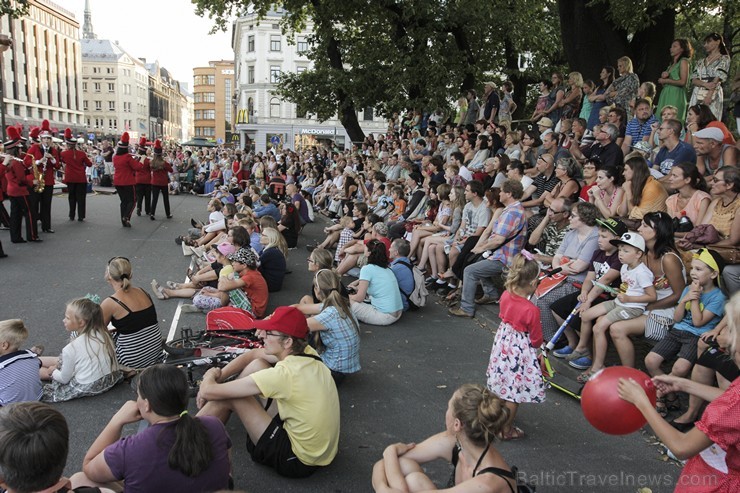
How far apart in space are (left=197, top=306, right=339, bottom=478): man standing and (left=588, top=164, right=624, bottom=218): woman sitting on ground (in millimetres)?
5066

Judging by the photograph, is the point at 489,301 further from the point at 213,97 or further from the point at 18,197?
the point at 213,97

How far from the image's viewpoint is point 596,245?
6504 millimetres

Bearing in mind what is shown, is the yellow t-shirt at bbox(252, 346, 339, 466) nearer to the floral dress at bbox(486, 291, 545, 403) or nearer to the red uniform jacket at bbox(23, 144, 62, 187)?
the floral dress at bbox(486, 291, 545, 403)

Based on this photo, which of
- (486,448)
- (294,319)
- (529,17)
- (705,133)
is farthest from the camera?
(529,17)

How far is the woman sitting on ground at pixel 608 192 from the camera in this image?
24.2 feet

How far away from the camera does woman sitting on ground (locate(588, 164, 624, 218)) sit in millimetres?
7381

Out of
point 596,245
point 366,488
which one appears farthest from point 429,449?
point 596,245

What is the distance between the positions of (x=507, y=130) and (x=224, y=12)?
1317 cm

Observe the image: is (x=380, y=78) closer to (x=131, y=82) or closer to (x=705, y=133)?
(x=705, y=133)

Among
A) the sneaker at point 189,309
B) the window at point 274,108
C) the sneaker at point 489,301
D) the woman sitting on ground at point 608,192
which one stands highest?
the window at point 274,108

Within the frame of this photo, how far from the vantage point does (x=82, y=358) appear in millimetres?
4980

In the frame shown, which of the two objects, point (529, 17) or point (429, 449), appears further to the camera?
point (529, 17)

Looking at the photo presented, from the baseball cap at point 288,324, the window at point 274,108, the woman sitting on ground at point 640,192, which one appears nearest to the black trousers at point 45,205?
the baseball cap at point 288,324

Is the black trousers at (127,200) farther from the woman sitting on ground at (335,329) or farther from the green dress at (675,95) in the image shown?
the green dress at (675,95)
